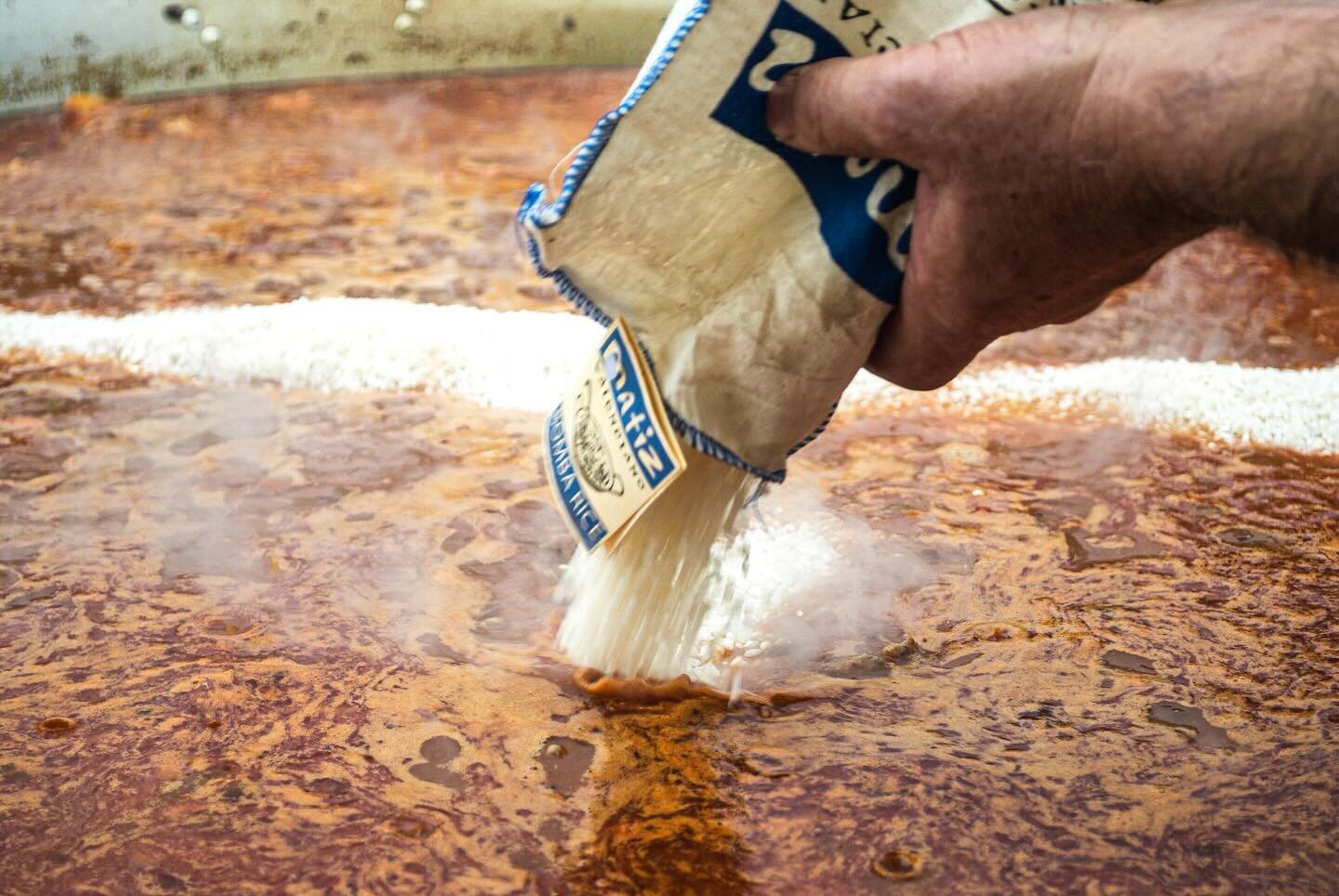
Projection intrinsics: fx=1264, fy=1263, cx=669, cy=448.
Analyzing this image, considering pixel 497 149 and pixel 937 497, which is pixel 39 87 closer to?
pixel 497 149

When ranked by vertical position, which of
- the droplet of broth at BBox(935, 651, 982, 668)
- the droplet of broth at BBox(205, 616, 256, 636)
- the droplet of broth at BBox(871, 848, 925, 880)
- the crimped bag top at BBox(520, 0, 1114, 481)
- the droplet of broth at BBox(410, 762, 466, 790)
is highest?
the crimped bag top at BBox(520, 0, 1114, 481)

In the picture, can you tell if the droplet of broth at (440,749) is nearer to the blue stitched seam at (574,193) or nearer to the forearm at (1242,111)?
the blue stitched seam at (574,193)

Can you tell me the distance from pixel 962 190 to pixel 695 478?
47 cm

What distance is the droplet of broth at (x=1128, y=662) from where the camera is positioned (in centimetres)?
139

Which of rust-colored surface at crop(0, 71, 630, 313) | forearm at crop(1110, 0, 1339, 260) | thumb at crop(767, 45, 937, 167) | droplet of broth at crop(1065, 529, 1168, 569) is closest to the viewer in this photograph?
forearm at crop(1110, 0, 1339, 260)

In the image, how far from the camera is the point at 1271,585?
5.13 ft

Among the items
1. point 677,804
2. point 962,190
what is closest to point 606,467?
point 677,804

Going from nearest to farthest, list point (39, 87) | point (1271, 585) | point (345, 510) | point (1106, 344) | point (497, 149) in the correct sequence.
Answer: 1. point (1271, 585)
2. point (345, 510)
3. point (1106, 344)
4. point (497, 149)
5. point (39, 87)

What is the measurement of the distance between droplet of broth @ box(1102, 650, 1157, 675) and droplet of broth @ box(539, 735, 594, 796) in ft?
1.95

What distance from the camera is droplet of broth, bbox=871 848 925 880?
1064mm

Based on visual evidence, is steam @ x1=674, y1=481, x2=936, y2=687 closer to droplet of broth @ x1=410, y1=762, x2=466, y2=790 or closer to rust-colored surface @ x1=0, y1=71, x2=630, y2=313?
droplet of broth @ x1=410, y1=762, x2=466, y2=790

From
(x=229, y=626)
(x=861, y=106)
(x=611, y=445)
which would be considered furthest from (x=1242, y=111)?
(x=229, y=626)

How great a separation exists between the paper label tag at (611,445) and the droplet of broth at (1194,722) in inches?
22.6

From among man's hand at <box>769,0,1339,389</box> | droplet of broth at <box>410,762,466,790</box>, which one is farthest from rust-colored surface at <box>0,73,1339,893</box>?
man's hand at <box>769,0,1339,389</box>
